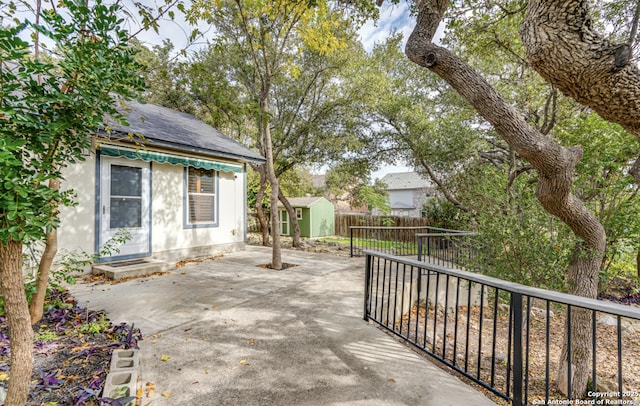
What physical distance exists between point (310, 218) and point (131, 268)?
11132mm

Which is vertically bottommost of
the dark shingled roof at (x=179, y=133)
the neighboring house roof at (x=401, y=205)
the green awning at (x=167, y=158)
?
the neighboring house roof at (x=401, y=205)

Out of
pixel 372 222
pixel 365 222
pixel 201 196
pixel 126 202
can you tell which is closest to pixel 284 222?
pixel 365 222

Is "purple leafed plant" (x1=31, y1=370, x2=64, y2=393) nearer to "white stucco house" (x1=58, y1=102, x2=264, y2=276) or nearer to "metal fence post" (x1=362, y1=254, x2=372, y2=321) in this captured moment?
"metal fence post" (x1=362, y1=254, x2=372, y2=321)

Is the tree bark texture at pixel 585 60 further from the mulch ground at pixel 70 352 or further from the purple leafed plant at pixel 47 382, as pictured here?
the purple leafed plant at pixel 47 382

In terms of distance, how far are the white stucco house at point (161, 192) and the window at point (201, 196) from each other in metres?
0.02

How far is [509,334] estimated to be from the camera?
6.88 feet

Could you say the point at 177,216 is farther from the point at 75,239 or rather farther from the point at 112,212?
the point at 75,239

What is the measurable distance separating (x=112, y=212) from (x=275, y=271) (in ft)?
11.3

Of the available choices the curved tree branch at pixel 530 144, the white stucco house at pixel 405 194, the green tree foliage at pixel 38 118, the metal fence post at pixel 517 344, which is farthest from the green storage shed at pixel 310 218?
the green tree foliage at pixel 38 118

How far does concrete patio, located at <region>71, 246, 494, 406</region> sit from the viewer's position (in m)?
2.11

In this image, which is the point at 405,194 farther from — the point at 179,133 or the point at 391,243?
the point at 179,133

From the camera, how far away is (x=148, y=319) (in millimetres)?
3398

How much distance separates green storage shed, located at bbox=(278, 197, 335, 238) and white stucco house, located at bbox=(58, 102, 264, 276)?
305 inches

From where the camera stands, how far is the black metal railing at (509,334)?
1.85 meters
